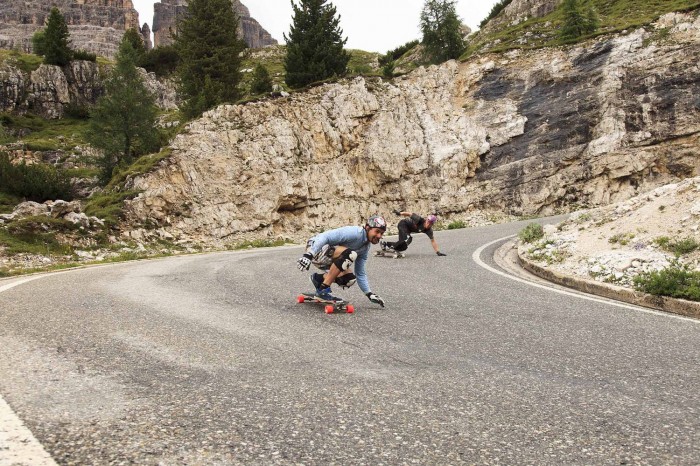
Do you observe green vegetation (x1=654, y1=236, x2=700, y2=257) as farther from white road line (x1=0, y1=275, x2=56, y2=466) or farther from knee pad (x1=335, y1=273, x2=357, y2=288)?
white road line (x1=0, y1=275, x2=56, y2=466)

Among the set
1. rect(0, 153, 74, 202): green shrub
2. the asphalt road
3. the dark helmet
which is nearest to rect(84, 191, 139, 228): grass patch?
rect(0, 153, 74, 202): green shrub

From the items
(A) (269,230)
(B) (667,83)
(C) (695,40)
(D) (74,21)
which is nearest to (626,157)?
(B) (667,83)

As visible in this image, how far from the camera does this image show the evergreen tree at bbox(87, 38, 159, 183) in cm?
3009

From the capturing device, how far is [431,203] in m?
30.6

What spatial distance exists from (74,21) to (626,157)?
133 m

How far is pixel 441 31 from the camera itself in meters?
44.0

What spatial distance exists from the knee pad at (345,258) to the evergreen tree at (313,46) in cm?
2821

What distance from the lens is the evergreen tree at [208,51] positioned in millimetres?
32625

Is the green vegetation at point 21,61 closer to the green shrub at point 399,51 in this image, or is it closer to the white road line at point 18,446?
the green shrub at point 399,51

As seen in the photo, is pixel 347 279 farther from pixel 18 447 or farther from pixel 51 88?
pixel 51 88

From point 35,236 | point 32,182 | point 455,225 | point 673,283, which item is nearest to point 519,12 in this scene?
point 455,225

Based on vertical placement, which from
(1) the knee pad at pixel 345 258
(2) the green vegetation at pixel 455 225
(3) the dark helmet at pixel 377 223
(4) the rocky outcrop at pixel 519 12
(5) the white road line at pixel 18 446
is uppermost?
(4) the rocky outcrop at pixel 519 12

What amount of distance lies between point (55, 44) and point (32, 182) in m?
31.2

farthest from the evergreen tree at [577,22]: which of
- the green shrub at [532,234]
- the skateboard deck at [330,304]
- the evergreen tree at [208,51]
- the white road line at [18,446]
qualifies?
the white road line at [18,446]
